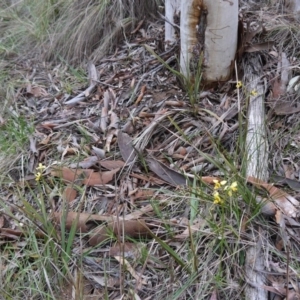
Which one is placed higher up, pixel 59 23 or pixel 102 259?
pixel 59 23

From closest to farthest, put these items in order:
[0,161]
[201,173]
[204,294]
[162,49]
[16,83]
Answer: [204,294] → [201,173] → [0,161] → [162,49] → [16,83]

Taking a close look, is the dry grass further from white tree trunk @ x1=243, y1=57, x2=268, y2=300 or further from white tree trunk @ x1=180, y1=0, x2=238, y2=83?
white tree trunk @ x1=243, y1=57, x2=268, y2=300

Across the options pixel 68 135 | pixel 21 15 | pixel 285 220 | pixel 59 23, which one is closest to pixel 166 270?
pixel 285 220

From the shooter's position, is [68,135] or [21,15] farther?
[21,15]

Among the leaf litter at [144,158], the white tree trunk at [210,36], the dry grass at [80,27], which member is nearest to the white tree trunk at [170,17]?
the leaf litter at [144,158]

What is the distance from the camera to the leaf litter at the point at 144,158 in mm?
2006

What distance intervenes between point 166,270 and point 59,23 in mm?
2513

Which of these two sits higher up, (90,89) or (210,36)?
(210,36)

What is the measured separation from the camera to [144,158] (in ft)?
8.18

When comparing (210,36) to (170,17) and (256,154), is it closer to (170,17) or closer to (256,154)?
(170,17)

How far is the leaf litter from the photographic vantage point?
201cm

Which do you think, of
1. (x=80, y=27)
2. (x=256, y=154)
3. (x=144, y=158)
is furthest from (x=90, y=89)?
(x=256, y=154)

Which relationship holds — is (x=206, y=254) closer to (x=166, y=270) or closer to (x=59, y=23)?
(x=166, y=270)

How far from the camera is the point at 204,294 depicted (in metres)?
1.84
